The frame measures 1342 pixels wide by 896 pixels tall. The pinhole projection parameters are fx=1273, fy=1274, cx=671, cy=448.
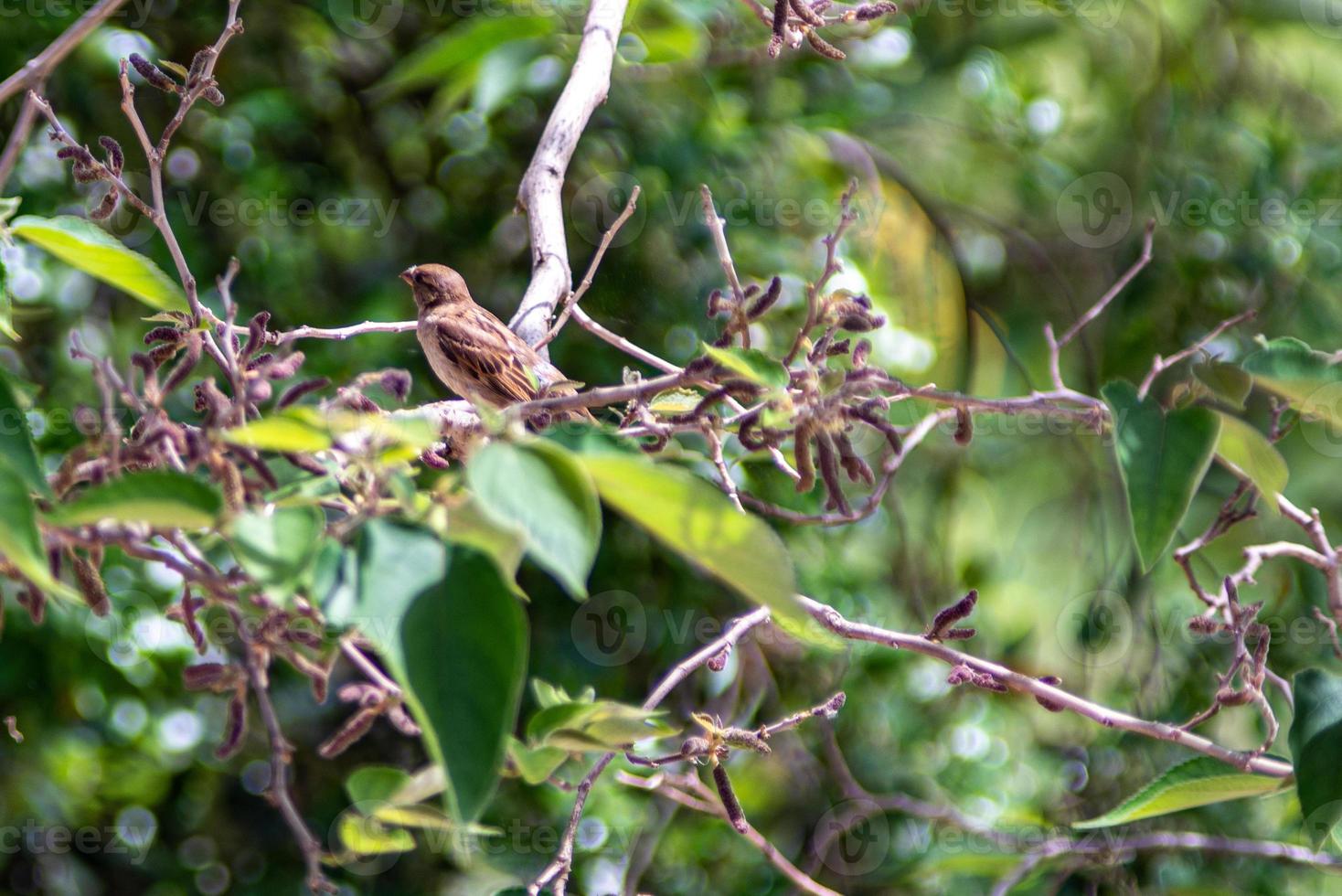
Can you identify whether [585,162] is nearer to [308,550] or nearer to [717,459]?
[717,459]

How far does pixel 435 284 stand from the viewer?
13.5ft

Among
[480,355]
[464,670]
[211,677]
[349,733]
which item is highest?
[464,670]

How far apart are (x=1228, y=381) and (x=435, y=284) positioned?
2.98 m

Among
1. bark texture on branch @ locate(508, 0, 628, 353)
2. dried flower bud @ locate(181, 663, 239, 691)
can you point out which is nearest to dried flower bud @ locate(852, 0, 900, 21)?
bark texture on branch @ locate(508, 0, 628, 353)

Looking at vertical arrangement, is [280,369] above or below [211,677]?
above

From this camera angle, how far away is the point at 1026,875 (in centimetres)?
358

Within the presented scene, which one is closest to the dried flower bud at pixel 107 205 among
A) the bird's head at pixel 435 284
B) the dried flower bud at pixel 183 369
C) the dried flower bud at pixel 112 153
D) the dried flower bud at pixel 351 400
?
the dried flower bud at pixel 112 153

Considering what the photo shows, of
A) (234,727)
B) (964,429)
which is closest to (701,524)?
(234,727)

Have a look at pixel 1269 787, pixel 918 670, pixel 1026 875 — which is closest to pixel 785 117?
pixel 918 670

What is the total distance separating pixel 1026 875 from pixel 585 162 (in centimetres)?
265

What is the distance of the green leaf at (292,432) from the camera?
1.14 m

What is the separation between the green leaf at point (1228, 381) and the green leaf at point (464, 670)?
0.97 meters

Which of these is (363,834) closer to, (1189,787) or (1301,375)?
(1189,787)

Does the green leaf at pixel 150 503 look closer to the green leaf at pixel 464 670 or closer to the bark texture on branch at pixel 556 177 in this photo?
the green leaf at pixel 464 670
